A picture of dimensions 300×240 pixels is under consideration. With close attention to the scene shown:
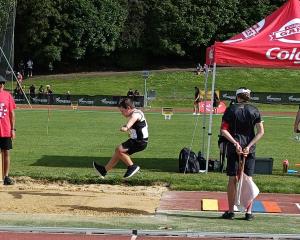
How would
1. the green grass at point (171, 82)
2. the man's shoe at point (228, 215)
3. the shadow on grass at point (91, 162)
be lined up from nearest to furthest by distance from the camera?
the man's shoe at point (228, 215) → the shadow on grass at point (91, 162) → the green grass at point (171, 82)

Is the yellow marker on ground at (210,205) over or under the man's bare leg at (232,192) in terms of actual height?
under

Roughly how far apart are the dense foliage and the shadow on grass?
51654 millimetres

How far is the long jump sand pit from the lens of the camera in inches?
393

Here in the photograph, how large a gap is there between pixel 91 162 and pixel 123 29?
5919 centimetres

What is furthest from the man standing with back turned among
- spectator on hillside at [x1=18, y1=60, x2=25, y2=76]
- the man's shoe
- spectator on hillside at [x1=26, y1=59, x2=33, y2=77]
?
spectator on hillside at [x1=18, y1=60, x2=25, y2=76]

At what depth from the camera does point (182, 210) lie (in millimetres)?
10297

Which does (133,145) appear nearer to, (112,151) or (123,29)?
(112,151)

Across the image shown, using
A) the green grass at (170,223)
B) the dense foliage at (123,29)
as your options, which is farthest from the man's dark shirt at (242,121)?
the dense foliage at (123,29)

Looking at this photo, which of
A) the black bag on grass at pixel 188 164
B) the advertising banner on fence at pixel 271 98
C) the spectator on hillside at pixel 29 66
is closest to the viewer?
the black bag on grass at pixel 188 164

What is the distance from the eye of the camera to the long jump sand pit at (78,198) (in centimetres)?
998

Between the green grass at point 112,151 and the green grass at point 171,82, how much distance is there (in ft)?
92.4

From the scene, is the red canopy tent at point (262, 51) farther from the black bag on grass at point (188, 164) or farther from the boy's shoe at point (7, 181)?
the boy's shoe at point (7, 181)

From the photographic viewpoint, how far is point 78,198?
1116cm

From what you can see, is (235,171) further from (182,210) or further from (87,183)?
(87,183)
